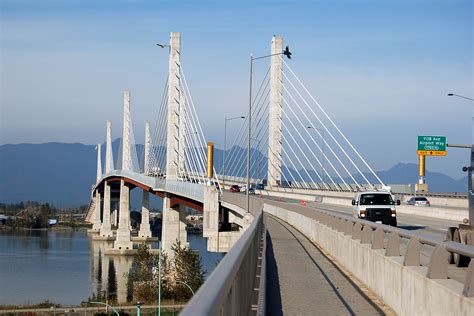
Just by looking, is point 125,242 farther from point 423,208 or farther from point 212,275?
point 212,275

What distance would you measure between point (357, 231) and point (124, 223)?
102 metres

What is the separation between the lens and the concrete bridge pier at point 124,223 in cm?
12119

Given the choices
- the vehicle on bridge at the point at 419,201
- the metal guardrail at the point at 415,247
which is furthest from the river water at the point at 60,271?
the metal guardrail at the point at 415,247

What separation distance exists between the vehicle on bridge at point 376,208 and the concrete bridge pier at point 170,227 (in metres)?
47.6

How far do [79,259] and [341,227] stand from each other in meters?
96.7

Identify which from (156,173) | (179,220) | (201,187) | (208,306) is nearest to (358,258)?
(208,306)

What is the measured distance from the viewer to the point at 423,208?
5162 centimetres

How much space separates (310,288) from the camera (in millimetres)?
16953

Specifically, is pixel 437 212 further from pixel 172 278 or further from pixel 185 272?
pixel 172 278

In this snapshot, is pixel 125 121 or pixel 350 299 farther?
pixel 125 121

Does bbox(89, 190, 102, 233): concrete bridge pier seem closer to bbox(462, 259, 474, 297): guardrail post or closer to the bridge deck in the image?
the bridge deck

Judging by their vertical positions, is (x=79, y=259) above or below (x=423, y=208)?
below

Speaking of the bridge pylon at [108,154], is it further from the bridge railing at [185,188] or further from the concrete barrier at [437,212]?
the concrete barrier at [437,212]

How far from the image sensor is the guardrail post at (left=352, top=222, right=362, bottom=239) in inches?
803
